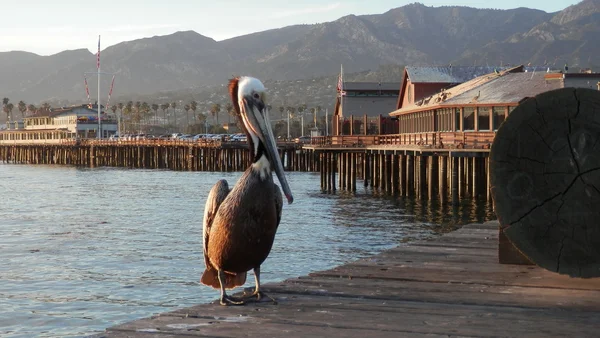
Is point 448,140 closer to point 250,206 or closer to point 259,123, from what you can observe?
point 259,123

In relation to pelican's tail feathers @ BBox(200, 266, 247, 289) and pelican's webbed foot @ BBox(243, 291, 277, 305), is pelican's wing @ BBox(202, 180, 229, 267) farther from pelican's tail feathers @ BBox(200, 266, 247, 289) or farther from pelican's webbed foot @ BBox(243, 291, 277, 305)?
pelican's webbed foot @ BBox(243, 291, 277, 305)

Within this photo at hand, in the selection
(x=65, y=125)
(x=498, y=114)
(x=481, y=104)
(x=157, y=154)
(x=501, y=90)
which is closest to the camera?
(x=498, y=114)

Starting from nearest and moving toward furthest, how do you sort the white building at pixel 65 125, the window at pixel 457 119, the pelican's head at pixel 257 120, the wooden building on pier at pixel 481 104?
the pelican's head at pixel 257 120 → the wooden building on pier at pixel 481 104 → the window at pixel 457 119 → the white building at pixel 65 125

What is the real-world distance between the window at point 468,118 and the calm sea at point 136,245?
17.3 feet

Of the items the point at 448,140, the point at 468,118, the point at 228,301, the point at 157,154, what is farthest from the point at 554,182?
the point at 157,154

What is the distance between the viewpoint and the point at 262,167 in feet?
26.6

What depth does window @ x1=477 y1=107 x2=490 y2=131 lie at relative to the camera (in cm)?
4384

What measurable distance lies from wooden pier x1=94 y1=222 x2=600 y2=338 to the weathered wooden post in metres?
0.50

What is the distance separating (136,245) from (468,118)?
2231 centimetres

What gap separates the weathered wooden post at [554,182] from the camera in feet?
26.2

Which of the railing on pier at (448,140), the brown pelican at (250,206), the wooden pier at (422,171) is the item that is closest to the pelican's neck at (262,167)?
the brown pelican at (250,206)

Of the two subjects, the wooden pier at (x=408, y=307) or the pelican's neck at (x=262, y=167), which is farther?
the pelican's neck at (x=262, y=167)

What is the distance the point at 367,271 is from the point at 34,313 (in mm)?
9522

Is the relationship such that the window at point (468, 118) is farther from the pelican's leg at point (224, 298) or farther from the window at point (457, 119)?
the pelican's leg at point (224, 298)
